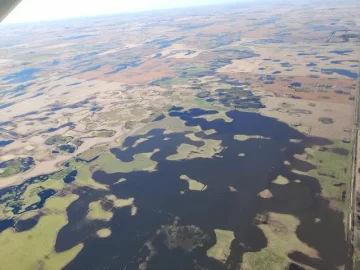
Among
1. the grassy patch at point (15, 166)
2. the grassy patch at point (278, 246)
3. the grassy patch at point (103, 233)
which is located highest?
the grassy patch at point (15, 166)

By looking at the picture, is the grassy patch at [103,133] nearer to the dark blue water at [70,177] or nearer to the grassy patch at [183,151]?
the dark blue water at [70,177]

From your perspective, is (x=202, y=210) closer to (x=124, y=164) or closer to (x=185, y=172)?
(x=185, y=172)

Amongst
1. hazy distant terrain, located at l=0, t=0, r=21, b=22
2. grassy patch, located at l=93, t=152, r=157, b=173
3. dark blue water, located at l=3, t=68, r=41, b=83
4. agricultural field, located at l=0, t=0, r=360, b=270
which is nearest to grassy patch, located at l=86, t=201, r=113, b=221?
agricultural field, located at l=0, t=0, r=360, b=270

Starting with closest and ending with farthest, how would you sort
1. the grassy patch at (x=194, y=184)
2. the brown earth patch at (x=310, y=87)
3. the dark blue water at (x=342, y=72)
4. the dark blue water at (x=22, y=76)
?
the grassy patch at (x=194, y=184) < the brown earth patch at (x=310, y=87) < the dark blue water at (x=342, y=72) < the dark blue water at (x=22, y=76)

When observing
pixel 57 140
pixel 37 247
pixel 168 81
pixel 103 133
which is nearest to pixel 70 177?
pixel 37 247

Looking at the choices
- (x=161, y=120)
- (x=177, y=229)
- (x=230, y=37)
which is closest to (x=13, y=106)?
(x=161, y=120)

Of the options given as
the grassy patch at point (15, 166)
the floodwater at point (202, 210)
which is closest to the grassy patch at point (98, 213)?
the floodwater at point (202, 210)

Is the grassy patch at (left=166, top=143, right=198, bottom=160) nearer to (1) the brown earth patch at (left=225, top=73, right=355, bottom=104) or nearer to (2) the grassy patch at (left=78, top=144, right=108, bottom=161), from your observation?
(2) the grassy patch at (left=78, top=144, right=108, bottom=161)
